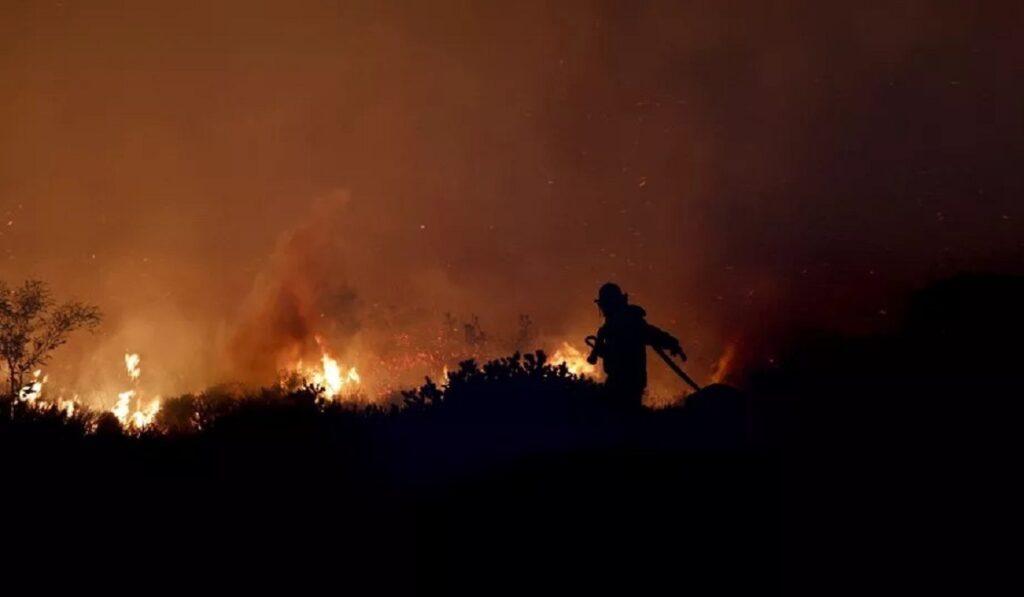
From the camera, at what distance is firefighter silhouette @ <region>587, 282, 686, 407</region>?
35.6ft

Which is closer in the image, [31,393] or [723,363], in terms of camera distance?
[31,393]

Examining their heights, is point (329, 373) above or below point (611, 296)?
above

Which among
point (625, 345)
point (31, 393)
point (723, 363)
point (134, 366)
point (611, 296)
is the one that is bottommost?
point (625, 345)

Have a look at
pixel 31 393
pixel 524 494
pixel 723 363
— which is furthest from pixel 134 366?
pixel 524 494

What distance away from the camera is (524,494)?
586 centimetres

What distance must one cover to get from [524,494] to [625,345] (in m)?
5.61

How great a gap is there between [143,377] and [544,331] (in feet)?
154

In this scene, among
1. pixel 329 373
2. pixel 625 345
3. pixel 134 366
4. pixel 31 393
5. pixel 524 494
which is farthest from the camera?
pixel 134 366

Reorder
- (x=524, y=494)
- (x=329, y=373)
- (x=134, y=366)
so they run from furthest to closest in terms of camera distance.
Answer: (x=134, y=366) → (x=329, y=373) → (x=524, y=494)

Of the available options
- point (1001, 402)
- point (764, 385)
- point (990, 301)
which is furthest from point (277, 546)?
point (990, 301)

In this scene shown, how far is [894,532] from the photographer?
5676 mm

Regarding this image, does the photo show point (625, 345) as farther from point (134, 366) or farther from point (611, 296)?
point (134, 366)

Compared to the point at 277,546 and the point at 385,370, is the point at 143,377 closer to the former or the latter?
the point at 385,370

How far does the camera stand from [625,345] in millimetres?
11031
